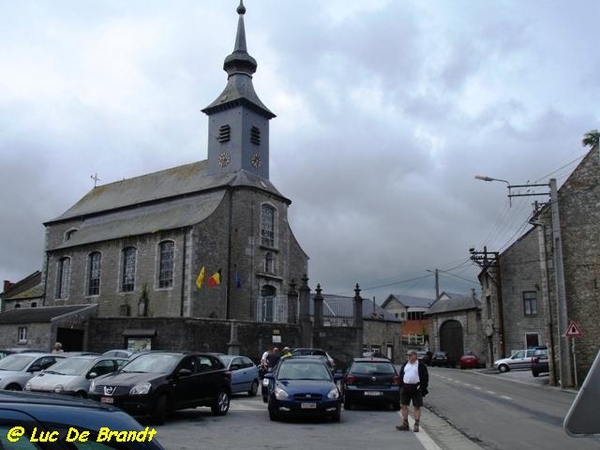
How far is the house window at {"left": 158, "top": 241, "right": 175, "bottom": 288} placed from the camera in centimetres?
3659

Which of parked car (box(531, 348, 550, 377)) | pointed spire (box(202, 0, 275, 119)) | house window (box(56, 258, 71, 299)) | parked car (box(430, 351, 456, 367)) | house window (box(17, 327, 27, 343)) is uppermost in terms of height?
pointed spire (box(202, 0, 275, 119))

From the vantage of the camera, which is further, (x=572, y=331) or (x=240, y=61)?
(x=240, y=61)

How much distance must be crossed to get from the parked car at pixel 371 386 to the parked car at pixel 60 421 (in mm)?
13261

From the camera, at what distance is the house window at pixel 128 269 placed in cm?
3894

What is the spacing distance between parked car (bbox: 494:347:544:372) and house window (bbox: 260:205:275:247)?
16897 millimetres

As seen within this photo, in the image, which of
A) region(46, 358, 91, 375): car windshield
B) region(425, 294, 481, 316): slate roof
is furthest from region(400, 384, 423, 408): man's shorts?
region(425, 294, 481, 316): slate roof

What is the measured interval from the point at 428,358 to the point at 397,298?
4637cm

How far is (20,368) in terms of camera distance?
54.4ft

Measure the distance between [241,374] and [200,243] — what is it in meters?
17.2

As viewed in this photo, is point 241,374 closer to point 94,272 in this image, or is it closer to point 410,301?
point 94,272

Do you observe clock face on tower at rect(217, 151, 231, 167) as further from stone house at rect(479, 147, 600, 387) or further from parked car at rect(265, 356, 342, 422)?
parked car at rect(265, 356, 342, 422)

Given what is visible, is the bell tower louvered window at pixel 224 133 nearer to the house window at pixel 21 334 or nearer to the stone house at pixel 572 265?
the house window at pixel 21 334

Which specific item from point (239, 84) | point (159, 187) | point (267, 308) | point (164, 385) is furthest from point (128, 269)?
point (164, 385)

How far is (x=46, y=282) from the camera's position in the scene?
44.5 meters
